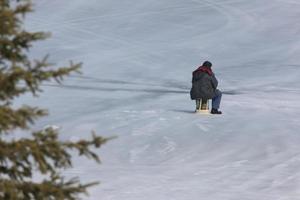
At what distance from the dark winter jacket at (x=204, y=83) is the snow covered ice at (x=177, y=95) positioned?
49cm

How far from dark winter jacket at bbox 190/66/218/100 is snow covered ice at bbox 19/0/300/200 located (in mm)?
485

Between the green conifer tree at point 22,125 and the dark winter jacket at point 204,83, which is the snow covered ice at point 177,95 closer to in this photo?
the dark winter jacket at point 204,83

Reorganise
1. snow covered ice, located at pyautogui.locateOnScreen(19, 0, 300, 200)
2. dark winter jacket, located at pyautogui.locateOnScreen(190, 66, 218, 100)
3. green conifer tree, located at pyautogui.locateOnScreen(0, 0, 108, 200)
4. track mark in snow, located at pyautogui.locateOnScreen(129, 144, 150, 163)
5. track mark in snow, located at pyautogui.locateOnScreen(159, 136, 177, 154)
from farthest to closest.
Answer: dark winter jacket, located at pyautogui.locateOnScreen(190, 66, 218, 100)
track mark in snow, located at pyautogui.locateOnScreen(159, 136, 177, 154)
track mark in snow, located at pyautogui.locateOnScreen(129, 144, 150, 163)
snow covered ice, located at pyautogui.locateOnScreen(19, 0, 300, 200)
green conifer tree, located at pyautogui.locateOnScreen(0, 0, 108, 200)

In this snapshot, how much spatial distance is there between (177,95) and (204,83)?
411 centimetres

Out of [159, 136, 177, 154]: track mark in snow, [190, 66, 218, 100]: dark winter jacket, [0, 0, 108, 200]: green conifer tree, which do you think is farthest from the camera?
[190, 66, 218, 100]: dark winter jacket

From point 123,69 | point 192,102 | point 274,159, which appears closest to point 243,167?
point 274,159

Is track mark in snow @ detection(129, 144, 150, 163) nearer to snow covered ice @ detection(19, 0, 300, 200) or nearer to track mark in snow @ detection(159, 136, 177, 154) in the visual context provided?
snow covered ice @ detection(19, 0, 300, 200)

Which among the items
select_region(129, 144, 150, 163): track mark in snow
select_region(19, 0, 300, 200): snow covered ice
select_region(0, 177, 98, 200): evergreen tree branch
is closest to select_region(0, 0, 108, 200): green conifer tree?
select_region(0, 177, 98, 200): evergreen tree branch

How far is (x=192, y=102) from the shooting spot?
23.2 meters

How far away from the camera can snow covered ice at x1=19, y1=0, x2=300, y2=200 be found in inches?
582

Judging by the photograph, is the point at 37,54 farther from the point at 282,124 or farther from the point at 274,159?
the point at 274,159

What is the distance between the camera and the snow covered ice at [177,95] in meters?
14.8

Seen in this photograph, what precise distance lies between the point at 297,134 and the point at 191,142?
85.6 inches

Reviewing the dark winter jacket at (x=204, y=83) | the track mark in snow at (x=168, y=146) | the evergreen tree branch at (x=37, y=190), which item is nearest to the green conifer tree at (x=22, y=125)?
the evergreen tree branch at (x=37, y=190)
